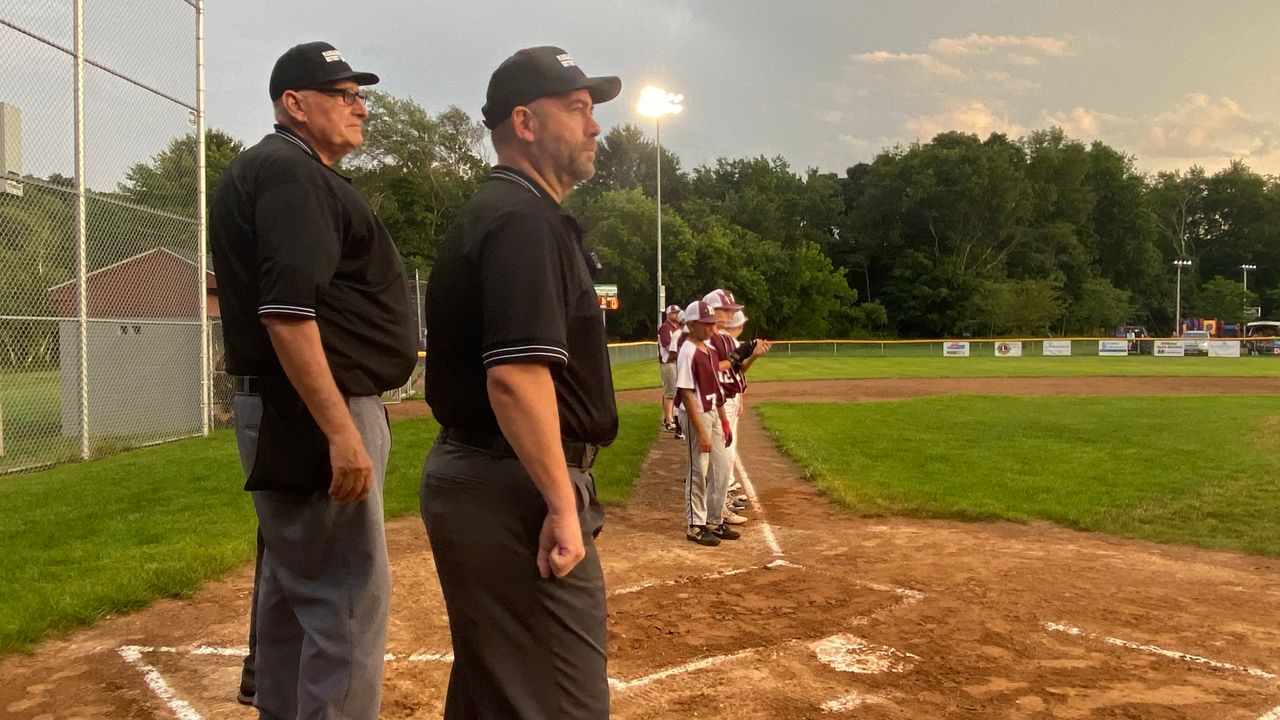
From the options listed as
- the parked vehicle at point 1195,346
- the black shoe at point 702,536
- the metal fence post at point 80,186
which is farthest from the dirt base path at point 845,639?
the parked vehicle at point 1195,346

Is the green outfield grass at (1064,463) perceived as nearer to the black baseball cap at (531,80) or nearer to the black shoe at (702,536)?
the black shoe at (702,536)

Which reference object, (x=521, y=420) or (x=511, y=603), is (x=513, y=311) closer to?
(x=521, y=420)

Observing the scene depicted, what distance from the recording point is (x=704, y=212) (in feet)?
204

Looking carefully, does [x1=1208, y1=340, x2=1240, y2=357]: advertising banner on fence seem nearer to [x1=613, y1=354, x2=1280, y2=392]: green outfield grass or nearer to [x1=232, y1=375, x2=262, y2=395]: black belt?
[x1=613, y1=354, x2=1280, y2=392]: green outfield grass

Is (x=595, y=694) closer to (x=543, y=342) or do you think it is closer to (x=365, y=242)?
(x=543, y=342)

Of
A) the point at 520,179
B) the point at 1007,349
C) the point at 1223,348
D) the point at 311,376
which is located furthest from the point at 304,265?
the point at 1223,348

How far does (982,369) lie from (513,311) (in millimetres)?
35357

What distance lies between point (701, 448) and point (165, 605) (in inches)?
148

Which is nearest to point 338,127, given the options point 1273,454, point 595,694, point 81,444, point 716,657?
point 595,694

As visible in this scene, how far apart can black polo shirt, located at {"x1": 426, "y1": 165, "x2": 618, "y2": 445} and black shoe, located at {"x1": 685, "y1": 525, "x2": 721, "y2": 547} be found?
4530 mm

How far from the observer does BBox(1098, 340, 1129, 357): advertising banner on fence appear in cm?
4528

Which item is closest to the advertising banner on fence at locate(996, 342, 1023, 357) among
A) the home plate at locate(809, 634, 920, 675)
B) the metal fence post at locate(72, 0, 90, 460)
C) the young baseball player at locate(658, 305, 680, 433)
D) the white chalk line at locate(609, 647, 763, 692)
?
the young baseball player at locate(658, 305, 680, 433)

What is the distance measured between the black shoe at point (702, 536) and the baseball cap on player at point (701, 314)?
67.3 inches

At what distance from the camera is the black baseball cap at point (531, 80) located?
200 cm
